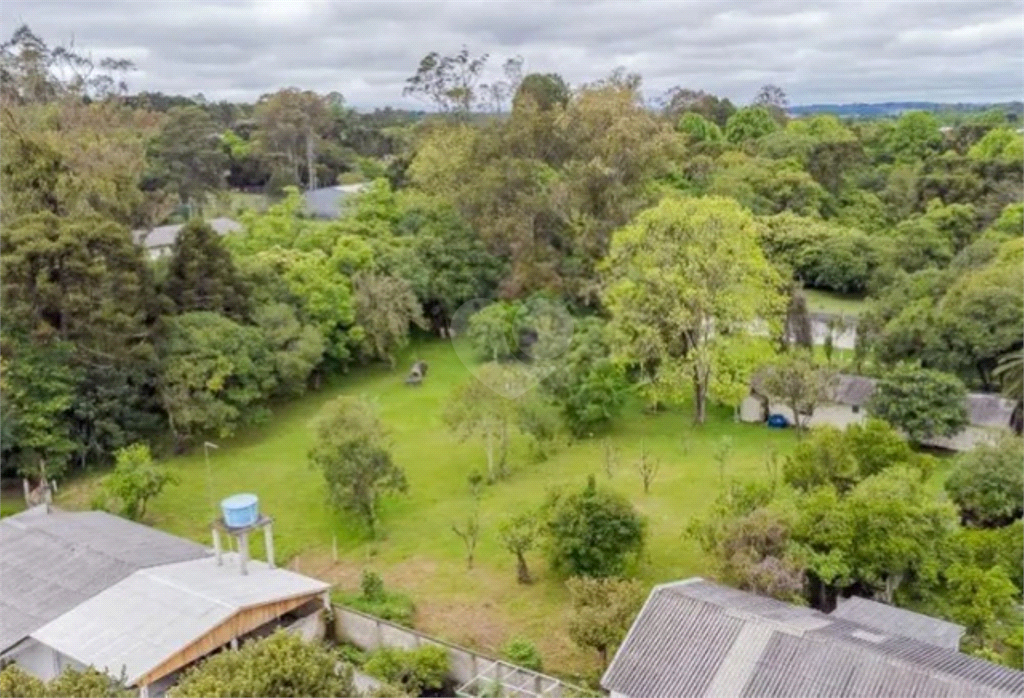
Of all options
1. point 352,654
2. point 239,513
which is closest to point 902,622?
point 352,654

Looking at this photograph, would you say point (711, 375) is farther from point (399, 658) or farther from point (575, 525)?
point (399, 658)

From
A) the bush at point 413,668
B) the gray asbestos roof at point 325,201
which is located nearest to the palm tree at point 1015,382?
the bush at point 413,668

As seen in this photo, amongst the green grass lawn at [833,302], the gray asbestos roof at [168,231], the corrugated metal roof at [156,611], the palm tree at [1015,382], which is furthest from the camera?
the gray asbestos roof at [168,231]

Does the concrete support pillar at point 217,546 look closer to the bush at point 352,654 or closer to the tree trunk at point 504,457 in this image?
the bush at point 352,654

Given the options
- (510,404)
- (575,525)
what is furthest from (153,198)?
(575,525)

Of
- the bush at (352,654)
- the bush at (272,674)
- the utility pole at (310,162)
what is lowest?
the bush at (352,654)

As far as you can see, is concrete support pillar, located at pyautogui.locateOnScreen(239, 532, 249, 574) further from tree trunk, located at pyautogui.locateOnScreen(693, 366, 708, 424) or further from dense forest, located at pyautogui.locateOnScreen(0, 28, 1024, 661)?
tree trunk, located at pyautogui.locateOnScreen(693, 366, 708, 424)

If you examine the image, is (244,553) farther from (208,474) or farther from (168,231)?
(168,231)
